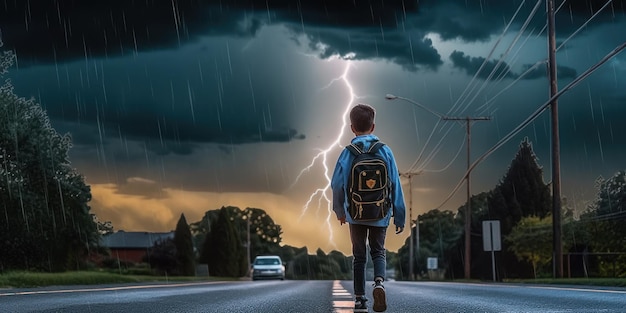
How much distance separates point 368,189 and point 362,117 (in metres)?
0.68

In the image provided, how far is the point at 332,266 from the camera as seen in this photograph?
120562 mm

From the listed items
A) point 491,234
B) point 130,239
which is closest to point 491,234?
point 491,234

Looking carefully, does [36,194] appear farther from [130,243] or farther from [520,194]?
[130,243]

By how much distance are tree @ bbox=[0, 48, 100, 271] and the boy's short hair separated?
1014 inches

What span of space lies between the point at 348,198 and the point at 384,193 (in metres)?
0.28

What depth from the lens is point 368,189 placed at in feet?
20.0

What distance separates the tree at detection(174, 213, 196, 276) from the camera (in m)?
55.2

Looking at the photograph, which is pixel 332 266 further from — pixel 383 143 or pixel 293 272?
pixel 383 143

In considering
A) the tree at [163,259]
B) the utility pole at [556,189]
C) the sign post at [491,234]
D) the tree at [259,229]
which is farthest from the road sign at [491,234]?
the tree at [259,229]

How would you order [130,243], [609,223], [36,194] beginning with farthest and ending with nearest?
[130,243], [609,223], [36,194]

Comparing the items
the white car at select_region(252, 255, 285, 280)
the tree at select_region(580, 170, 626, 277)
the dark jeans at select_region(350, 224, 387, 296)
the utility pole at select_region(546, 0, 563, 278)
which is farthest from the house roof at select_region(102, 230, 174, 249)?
the dark jeans at select_region(350, 224, 387, 296)

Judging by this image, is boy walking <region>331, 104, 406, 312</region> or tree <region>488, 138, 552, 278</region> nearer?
boy walking <region>331, 104, 406, 312</region>

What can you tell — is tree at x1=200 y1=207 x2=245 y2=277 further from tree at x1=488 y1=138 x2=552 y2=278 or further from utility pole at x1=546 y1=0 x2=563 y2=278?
utility pole at x1=546 y1=0 x2=563 y2=278

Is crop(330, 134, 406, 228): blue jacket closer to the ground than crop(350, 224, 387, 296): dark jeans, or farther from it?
farther from it
